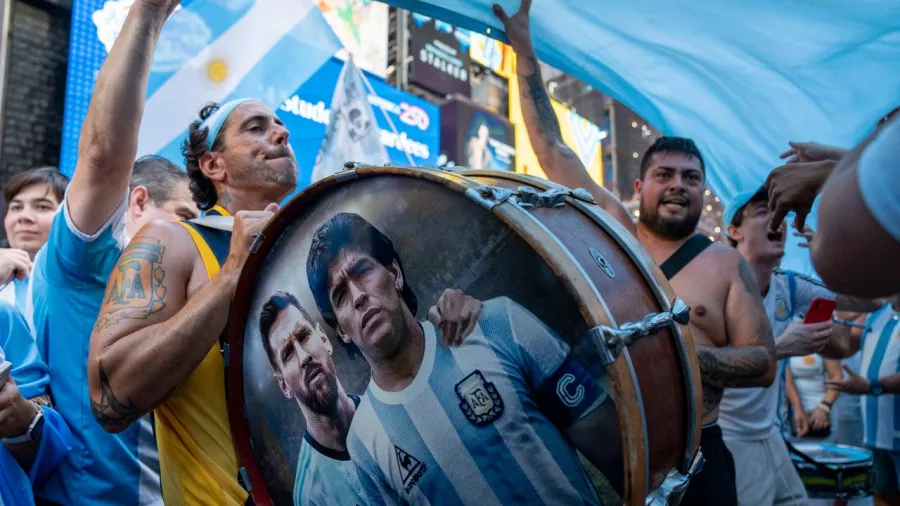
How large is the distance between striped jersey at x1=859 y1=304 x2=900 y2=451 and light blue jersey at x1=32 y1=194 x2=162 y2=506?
4882mm

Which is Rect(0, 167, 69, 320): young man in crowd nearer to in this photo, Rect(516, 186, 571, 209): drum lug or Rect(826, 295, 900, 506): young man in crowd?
Rect(516, 186, 571, 209): drum lug

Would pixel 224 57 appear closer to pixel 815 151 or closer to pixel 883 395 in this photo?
pixel 815 151

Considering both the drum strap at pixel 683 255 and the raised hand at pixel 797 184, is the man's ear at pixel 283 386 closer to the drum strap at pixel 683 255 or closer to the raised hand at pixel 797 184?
the raised hand at pixel 797 184

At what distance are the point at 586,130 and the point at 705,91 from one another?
1715cm

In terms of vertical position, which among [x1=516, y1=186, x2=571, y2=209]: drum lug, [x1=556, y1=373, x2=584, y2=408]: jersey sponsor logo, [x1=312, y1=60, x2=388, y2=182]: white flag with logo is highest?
[x1=312, y1=60, x2=388, y2=182]: white flag with logo

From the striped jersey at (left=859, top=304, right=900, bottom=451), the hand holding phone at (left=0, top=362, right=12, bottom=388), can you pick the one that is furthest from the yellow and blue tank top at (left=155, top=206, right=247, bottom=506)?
the striped jersey at (left=859, top=304, right=900, bottom=451)

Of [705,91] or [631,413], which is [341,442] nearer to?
[631,413]

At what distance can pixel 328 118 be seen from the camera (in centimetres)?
676

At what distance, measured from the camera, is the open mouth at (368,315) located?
1407mm

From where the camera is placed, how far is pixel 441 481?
1291 mm

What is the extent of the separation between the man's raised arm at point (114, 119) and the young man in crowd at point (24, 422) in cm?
48

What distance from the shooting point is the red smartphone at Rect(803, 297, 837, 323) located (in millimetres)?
2939

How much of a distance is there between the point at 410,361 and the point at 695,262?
6.31 feet

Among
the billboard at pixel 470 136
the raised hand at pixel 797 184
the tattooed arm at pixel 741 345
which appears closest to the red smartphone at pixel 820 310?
the tattooed arm at pixel 741 345
